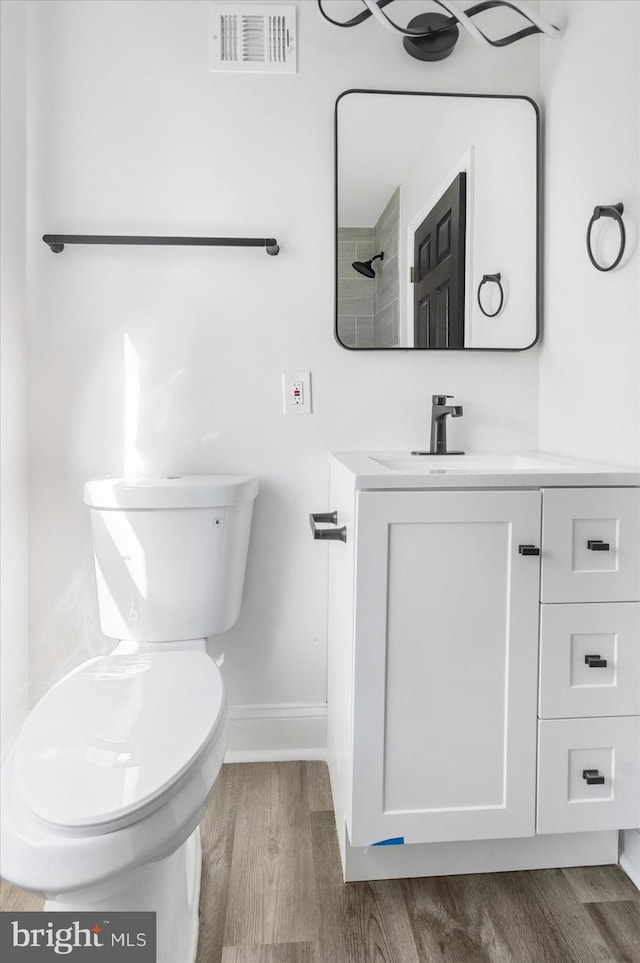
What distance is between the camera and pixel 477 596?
113cm

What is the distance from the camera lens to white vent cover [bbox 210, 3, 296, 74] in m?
1.58

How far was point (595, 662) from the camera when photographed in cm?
115

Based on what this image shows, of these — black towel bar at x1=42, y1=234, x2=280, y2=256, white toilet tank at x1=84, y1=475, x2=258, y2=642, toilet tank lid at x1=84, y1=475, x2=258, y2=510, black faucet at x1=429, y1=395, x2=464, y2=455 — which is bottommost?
white toilet tank at x1=84, y1=475, x2=258, y2=642

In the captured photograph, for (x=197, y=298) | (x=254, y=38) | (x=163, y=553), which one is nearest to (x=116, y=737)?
(x=163, y=553)

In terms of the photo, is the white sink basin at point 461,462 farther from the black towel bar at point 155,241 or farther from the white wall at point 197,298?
the black towel bar at point 155,241

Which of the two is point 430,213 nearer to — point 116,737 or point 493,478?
point 493,478

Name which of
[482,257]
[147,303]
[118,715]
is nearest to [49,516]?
[147,303]

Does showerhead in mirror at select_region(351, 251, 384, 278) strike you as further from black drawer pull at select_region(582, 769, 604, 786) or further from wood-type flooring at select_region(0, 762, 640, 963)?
wood-type flooring at select_region(0, 762, 640, 963)

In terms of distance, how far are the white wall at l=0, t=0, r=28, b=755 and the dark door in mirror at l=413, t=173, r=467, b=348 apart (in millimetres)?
1004

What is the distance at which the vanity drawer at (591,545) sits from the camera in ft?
3.72

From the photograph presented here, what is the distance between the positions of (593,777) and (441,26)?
1745 millimetres

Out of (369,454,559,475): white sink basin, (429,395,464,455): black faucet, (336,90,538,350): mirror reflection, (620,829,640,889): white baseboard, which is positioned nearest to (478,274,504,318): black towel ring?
(336,90,538,350): mirror reflection

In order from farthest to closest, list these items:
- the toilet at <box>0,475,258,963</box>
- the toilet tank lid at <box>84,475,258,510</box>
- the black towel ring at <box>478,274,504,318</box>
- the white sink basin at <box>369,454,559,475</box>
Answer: the black towel ring at <box>478,274,504,318</box>, the white sink basin at <box>369,454,559,475</box>, the toilet tank lid at <box>84,475,258,510</box>, the toilet at <box>0,475,258,963</box>

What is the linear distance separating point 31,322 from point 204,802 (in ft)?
4.12
